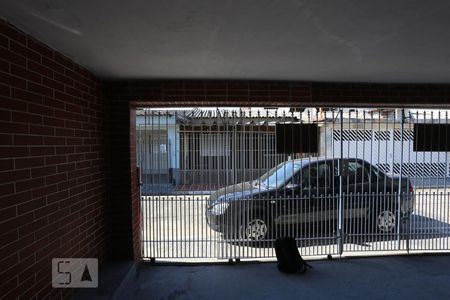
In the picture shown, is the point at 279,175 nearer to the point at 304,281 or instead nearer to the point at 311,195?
the point at 311,195

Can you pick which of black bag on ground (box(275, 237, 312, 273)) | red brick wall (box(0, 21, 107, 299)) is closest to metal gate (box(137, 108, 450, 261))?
black bag on ground (box(275, 237, 312, 273))

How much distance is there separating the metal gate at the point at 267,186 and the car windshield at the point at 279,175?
0.6 inches

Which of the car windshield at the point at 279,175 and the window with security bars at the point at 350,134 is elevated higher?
the window with security bars at the point at 350,134

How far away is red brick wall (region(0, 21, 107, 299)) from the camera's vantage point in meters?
2.16

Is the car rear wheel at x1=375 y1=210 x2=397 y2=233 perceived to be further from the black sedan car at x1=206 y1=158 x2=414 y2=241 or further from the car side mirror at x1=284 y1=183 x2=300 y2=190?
the car side mirror at x1=284 y1=183 x2=300 y2=190

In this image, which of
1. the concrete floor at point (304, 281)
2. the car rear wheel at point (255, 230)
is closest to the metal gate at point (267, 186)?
the car rear wheel at point (255, 230)

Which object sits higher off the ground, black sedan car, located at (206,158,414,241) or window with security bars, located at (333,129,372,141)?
window with security bars, located at (333,129,372,141)

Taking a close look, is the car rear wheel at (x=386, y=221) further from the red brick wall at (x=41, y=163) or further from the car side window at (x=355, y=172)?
the red brick wall at (x=41, y=163)

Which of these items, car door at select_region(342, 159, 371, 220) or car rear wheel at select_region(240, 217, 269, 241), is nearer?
car rear wheel at select_region(240, 217, 269, 241)

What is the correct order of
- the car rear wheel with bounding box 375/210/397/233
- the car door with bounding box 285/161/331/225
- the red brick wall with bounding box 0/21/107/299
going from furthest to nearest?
1. the car rear wheel with bounding box 375/210/397/233
2. the car door with bounding box 285/161/331/225
3. the red brick wall with bounding box 0/21/107/299

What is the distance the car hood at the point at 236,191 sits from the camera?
5.01m

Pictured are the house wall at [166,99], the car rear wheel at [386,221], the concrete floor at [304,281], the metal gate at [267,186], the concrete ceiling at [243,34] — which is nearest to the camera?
the concrete ceiling at [243,34]

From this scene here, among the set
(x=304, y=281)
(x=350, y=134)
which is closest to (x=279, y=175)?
(x=350, y=134)

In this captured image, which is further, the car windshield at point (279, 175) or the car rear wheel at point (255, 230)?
the car windshield at point (279, 175)
